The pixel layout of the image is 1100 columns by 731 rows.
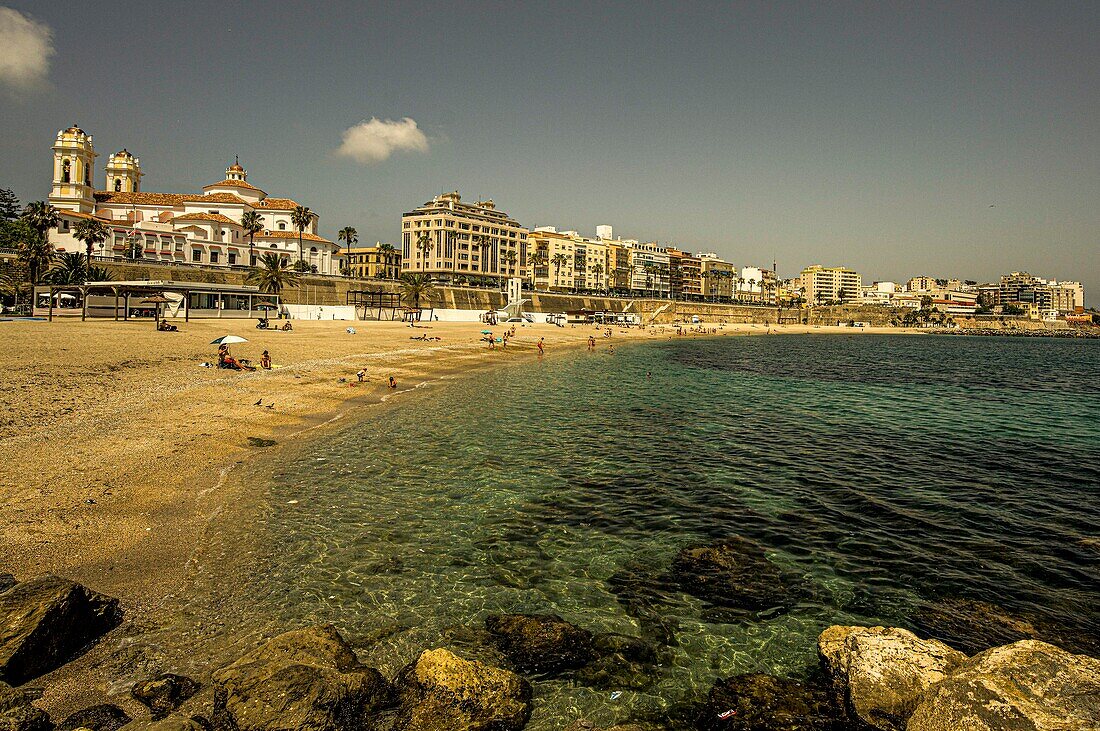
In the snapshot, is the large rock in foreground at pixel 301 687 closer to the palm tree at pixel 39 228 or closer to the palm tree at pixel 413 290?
the palm tree at pixel 39 228

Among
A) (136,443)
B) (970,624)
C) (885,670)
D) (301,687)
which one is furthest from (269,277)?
(885,670)

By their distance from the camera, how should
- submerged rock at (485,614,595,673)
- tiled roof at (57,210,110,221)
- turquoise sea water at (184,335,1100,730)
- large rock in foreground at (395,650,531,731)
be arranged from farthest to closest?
tiled roof at (57,210,110,221) → turquoise sea water at (184,335,1100,730) → submerged rock at (485,614,595,673) → large rock in foreground at (395,650,531,731)

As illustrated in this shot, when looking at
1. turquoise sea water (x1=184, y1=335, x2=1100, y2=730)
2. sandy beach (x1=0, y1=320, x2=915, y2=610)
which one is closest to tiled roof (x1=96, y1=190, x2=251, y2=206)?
sandy beach (x1=0, y1=320, x2=915, y2=610)

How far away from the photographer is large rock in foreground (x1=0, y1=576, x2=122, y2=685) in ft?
22.1

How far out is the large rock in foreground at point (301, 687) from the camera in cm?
603

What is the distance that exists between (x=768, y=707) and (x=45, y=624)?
350 inches

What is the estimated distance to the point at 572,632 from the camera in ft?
28.0

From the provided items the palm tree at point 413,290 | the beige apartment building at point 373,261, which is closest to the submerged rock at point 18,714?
the palm tree at point 413,290

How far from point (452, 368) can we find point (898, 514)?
104ft

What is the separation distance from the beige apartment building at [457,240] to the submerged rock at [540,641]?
464 feet

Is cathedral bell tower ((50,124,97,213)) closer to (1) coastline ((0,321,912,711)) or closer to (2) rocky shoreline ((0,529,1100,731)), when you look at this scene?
(1) coastline ((0,321,912,711))

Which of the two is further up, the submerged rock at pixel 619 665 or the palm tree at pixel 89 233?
the palm tree at pixel 89 233

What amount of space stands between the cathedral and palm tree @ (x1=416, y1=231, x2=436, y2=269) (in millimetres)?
40350

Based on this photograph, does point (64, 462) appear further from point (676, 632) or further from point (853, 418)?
point (853, 418)
